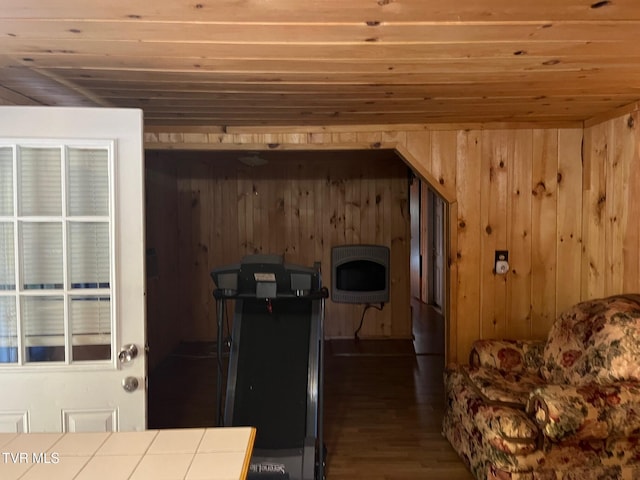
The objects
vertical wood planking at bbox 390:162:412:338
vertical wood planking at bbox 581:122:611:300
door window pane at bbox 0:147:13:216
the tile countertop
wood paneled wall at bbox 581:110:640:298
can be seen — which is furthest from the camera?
vertical wood planking at bbox 390:162:412:338

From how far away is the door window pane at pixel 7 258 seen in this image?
1830 millimetres

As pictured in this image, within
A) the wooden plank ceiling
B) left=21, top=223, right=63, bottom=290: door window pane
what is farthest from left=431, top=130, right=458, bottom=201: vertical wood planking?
left=21, top=223, right=63, bottom=290: door window pane

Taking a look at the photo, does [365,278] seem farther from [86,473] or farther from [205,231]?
[86,473]

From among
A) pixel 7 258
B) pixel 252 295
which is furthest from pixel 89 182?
pixel 252 295

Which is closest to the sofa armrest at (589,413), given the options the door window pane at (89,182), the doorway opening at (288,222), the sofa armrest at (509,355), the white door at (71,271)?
the sofa armrest at (509,355)

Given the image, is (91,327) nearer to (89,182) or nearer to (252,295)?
(89,182)

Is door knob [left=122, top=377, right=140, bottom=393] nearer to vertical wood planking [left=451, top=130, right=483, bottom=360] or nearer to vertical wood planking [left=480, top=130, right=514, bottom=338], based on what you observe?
vertical wood planking [left=451, top=130, right=483, bottom=360]

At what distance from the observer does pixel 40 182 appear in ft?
6.05

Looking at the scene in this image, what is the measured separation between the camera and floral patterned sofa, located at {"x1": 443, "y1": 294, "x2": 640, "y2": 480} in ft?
6.53

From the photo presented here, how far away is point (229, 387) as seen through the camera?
2674 millimetres

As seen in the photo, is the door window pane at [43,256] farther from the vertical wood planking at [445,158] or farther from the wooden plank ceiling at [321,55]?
the vertical wood planking at [445,158]

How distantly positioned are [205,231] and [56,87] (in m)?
3.24

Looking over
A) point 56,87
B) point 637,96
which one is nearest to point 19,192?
point 56,87

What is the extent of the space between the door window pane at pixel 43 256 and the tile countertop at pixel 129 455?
74cm
